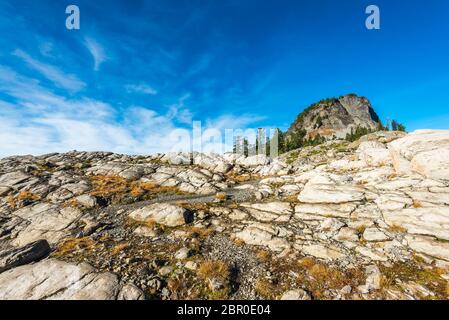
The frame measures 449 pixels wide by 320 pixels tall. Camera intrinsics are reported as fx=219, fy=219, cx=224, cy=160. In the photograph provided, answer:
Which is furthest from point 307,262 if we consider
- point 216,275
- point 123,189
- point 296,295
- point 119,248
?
point 123,189

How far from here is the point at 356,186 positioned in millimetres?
25078

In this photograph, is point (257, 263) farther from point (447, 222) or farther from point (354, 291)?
point (447, 222)

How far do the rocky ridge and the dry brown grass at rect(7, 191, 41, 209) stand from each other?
0.23 m

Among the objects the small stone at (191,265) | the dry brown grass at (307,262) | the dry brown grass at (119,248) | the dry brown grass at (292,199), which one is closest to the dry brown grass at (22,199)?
the dry brown grass at (119,248)

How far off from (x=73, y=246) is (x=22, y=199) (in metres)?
22.0

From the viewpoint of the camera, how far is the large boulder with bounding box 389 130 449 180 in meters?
22.2

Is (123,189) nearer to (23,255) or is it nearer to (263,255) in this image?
(23,255)

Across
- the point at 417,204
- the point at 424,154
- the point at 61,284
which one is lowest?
the point at 61,284

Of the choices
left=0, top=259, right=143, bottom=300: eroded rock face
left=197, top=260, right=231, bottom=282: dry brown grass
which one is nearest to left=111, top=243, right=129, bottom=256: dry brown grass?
left=0, top=259, right=143, bottom=300: eroded rock face

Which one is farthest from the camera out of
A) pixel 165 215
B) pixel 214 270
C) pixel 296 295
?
pixel 165 215

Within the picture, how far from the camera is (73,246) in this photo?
17906 mm

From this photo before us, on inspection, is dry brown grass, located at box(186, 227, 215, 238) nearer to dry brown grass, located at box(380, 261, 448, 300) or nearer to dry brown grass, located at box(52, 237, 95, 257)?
dry brown grass, located at box(52, 237, 95, 257)

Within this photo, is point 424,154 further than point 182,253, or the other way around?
point 424,154

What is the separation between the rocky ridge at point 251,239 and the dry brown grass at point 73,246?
196mm
